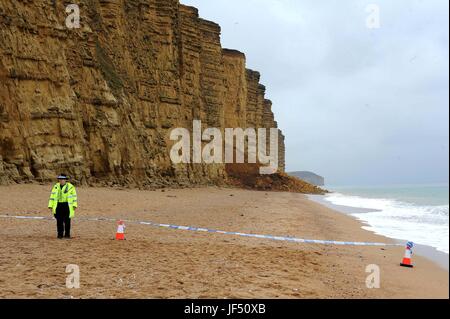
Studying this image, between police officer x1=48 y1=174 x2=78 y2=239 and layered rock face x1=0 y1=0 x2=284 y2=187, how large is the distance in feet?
32.1

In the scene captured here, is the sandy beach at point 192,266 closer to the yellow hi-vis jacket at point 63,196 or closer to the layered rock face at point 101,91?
the yellow hi-vis jacket at point 63,196

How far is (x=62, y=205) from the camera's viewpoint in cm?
862

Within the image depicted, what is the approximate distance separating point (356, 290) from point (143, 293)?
3.06 m

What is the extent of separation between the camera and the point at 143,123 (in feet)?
99.0

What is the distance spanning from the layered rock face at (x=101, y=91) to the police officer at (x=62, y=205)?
32.1 feet

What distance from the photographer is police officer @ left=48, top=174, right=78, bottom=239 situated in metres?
8.53

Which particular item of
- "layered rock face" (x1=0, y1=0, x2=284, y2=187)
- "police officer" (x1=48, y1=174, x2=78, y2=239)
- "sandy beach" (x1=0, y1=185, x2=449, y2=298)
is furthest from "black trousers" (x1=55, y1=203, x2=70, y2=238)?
"layered rock face" (x1=0, y1=0, x2=284, y2=187)

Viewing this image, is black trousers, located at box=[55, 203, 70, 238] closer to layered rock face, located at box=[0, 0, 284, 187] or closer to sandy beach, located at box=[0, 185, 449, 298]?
sandy beach, located at box=[0, 185, 449, 298]

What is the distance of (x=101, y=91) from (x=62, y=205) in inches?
668

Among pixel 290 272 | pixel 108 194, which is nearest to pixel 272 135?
pixel 108 194

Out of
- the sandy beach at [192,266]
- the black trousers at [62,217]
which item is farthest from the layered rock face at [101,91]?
the black trousers at [62,217]

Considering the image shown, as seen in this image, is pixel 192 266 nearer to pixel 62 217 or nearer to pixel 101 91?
pixel 62 217

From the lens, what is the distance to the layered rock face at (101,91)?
60.8ft
